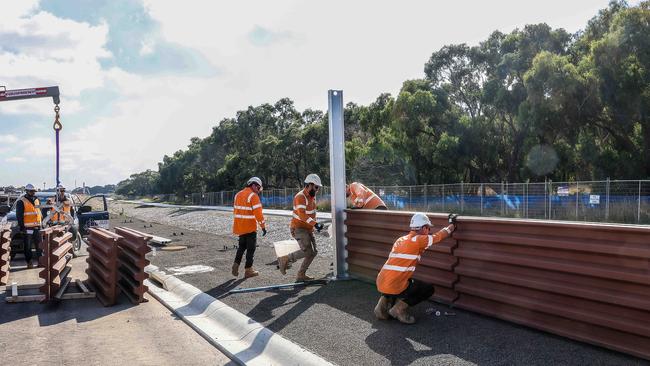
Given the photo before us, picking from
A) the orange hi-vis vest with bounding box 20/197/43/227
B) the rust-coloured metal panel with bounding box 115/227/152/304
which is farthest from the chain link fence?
the orange hi-vis vest with bounding box 20/197/43/227

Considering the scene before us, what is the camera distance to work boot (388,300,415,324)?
6676 millimetres

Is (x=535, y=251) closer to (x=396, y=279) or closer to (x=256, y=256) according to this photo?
(x=396, y=279)

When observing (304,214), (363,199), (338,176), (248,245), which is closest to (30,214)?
(248,245)

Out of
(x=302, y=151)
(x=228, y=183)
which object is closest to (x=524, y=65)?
(x=302, y=151)

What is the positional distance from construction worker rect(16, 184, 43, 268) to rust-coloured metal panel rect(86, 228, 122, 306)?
3.61m

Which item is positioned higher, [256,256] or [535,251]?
[535,251]

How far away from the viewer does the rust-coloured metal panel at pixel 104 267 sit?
28.6 ft

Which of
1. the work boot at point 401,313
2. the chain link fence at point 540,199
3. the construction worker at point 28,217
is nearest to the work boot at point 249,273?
the work boot at point 401,313

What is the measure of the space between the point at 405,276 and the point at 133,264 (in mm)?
4674

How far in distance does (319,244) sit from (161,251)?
4.53 meters

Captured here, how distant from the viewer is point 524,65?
118 feet

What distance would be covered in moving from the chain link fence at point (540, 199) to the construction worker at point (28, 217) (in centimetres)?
2031

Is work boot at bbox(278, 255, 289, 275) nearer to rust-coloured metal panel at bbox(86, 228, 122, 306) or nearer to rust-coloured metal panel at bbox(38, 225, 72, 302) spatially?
rust-coloured metal panel at bbox(86, 228, 122, 306)

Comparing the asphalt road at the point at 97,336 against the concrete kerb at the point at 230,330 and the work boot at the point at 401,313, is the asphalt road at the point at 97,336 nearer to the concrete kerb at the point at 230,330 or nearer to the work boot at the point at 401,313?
the concrete kerb at the point at 230,330
